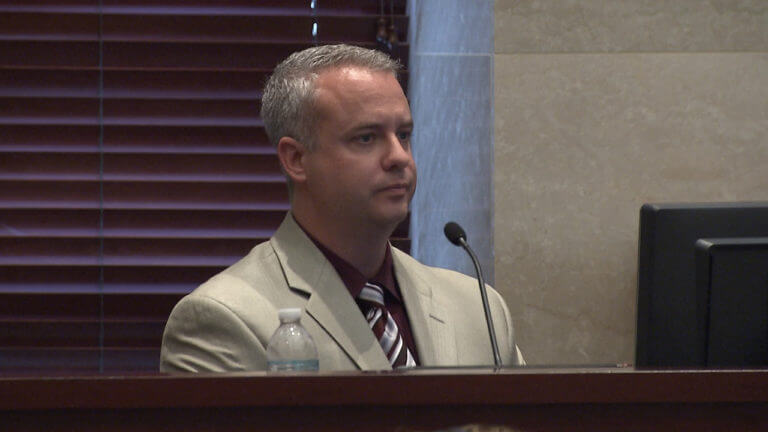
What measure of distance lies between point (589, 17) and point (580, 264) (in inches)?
27.3

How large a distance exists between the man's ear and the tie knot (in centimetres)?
26

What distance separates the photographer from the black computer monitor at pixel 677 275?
1864 millimetres

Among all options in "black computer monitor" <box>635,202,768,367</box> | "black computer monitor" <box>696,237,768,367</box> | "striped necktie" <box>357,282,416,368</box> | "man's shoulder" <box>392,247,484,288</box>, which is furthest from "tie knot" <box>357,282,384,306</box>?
"black computer monitor" <box>696,237,768,367</box>

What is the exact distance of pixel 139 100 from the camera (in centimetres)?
359

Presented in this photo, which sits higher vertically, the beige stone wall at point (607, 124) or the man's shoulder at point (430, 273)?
the beige stone wall at point (607, 124)

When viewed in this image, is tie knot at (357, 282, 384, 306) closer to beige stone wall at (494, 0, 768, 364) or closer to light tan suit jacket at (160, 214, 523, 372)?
light tan suit jacket at (160, 214, 523, 372)

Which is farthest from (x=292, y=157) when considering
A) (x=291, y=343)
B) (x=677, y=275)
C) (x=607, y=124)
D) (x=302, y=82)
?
(x=607, y=124)

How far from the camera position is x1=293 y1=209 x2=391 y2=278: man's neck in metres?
2.24

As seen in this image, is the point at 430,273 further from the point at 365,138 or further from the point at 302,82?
the point at 302,82

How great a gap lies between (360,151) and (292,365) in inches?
23.8

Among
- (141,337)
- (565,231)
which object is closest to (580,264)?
(565,231)

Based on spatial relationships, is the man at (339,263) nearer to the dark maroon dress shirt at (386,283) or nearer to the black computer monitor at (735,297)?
the dark maroon dress shirt at (386,283)

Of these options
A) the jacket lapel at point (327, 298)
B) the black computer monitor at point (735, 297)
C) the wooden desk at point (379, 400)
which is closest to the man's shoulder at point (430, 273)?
the jacket lapel at point (327, 298)

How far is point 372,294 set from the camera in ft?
7.36
